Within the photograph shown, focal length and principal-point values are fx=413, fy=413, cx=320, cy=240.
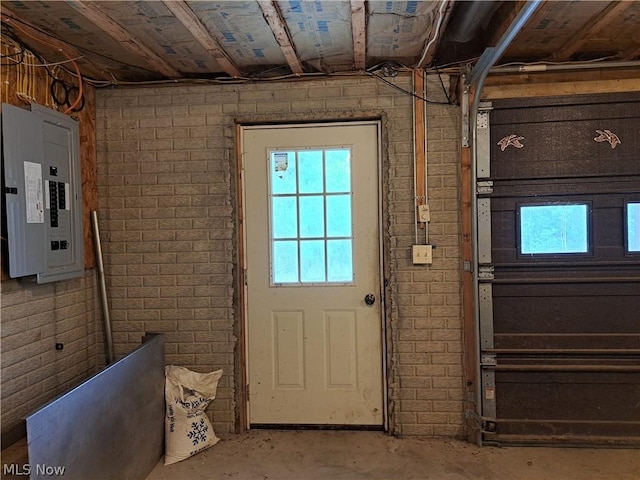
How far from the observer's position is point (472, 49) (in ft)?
8.58

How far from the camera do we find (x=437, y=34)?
2.13 meters

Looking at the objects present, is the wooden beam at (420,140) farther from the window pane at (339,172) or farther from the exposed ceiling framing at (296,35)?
the window pane at (339,172)

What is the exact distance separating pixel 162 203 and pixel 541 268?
242 cm

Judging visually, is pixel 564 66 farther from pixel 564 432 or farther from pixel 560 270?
pixel 564 432

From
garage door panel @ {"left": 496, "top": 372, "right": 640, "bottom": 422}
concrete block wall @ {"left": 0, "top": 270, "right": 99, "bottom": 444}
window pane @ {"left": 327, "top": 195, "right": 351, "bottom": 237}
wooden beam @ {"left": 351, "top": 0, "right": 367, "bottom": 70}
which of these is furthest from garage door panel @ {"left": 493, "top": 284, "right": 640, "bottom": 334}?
concrete block wall @ {"left": 0, "top": 270, "right": 99, "bottom": 444}

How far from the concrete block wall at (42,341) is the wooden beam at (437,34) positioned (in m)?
2.42

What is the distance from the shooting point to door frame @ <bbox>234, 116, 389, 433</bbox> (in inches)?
104

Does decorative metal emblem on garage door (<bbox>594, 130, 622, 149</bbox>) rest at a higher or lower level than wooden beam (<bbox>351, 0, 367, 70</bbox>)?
lower

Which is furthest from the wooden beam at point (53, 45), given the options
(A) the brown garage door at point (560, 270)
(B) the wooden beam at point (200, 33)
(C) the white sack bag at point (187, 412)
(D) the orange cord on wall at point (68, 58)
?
(A) the brown garage door at point (560, 270)

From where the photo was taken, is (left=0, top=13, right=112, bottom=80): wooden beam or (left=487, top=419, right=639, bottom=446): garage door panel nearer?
(left=0, top=13, right=112, bottom=80): wooden beam

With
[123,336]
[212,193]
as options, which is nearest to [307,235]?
[212,193]

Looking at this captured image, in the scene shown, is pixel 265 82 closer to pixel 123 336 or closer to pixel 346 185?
pixel 346 185

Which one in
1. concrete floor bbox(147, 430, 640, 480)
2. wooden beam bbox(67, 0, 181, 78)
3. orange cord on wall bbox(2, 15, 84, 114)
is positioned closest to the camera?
wooden beam bbox(67, 0, 181, 78)

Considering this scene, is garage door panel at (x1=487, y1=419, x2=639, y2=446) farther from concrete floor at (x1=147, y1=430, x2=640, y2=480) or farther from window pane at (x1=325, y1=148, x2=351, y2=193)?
window pane at (x1=325, y1=148, x2=351, y2=193)
